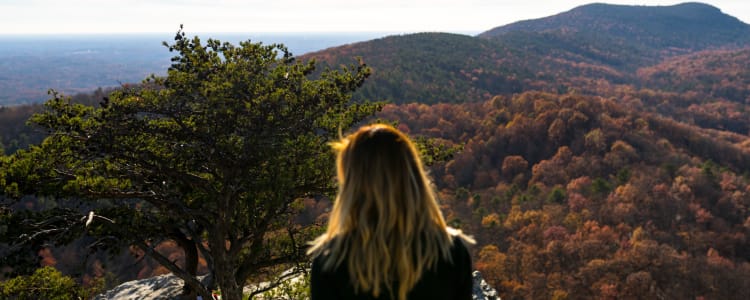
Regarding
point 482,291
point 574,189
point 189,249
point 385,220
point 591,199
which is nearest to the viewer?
point 385,220

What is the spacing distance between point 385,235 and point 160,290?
10.3m

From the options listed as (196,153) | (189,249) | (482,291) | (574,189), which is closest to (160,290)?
(189,249)

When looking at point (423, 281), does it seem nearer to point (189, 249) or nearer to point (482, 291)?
point (189, 249)

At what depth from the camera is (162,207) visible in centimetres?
765

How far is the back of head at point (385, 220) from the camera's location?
86.5 inches

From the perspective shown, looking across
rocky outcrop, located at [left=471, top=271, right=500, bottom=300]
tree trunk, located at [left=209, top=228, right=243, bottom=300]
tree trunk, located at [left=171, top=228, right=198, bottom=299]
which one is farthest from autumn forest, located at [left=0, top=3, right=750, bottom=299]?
rocky outcrop, located at [left=471, top=271, right=500, bottom=300]

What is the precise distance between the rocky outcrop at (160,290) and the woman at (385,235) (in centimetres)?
796

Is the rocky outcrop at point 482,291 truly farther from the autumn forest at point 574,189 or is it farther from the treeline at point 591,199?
the treeline at point 591,199

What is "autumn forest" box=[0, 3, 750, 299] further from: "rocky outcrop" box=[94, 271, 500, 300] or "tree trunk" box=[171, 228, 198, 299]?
"rocky outcrop" box=[94, 271, 500, 300]

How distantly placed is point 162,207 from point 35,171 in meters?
1.72

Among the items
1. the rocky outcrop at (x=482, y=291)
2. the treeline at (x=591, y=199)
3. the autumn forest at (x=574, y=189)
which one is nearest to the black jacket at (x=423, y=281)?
the autumn forest at (x=574, y=189)

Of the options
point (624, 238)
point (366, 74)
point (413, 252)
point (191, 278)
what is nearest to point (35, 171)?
point (191, 278)

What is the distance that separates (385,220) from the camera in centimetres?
218

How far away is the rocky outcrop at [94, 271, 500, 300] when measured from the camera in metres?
10.2
